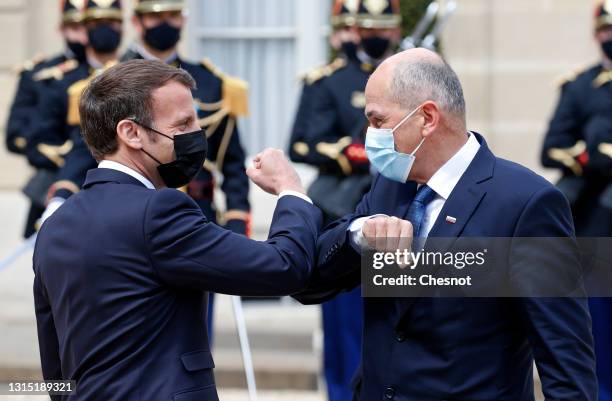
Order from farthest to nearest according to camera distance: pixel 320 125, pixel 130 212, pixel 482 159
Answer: pixel 320 125
pixel 482 159
pixel 130 212

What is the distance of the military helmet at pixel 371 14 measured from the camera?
843 centimetres

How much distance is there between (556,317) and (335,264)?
65cm

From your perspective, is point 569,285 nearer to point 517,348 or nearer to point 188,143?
point 517,348

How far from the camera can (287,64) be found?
37.6 ft

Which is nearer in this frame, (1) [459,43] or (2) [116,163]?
(2) [116,163]

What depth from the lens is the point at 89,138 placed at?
3875mm

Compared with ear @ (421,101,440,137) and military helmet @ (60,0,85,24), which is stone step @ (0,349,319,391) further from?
ear @ (421,101,440,137)

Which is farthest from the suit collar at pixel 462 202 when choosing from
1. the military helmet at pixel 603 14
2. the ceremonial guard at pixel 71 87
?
the military helmet at pixel 603 14

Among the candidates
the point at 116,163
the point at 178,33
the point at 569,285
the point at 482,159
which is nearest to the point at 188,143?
the point at 116,163

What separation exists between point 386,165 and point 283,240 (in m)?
0.38

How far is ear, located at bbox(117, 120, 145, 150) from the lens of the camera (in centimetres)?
381

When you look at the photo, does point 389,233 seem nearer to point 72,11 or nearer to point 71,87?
point 71,87

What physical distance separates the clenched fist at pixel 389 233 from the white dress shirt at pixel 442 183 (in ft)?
0.47

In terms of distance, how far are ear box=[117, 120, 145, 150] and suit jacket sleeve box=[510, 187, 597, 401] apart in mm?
1006
